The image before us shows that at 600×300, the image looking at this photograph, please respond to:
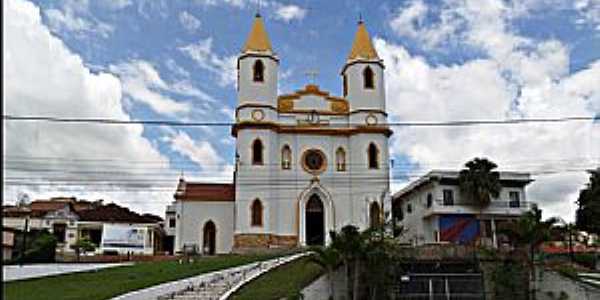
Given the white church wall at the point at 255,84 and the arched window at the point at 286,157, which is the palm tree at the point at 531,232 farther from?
the white church wall at the point at 255,84

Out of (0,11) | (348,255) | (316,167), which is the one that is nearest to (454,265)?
(348,255)

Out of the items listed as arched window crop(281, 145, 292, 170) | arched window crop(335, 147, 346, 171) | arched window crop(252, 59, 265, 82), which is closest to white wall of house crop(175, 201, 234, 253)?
arched window crop(281, 145, 292, 170)

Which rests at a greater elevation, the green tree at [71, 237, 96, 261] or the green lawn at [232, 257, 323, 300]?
the green tree at [71, 237, 96, 261]

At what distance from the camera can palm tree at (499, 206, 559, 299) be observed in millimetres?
26234

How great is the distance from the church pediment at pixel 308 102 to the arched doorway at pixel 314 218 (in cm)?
624

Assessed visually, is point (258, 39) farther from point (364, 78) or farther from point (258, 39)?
point (364, 78)

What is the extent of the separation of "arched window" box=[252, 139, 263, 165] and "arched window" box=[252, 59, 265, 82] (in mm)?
4521

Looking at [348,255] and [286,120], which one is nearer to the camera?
[348,255]

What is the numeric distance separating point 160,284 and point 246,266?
250 inches

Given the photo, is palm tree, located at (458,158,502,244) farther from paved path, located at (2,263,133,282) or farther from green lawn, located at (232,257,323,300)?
paved path, located at (2,263,133,282)

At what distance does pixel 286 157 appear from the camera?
4109 cm

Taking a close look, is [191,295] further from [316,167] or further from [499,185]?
[499,185]

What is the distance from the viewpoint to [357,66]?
4331cm

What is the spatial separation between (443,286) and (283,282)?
786 centimetres
